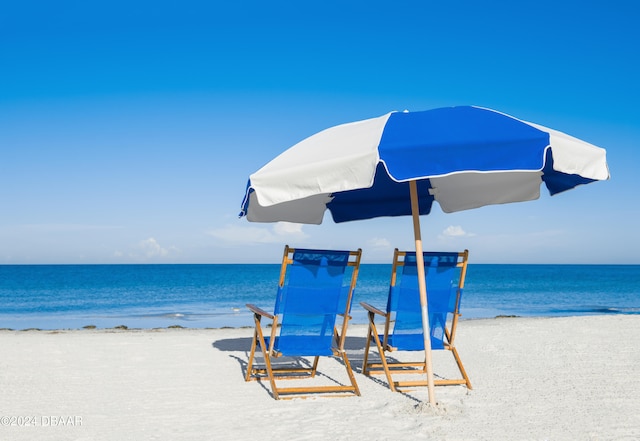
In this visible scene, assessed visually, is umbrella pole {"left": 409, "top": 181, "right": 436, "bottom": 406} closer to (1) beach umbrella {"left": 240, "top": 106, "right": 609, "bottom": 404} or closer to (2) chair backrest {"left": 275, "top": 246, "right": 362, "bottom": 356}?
(1) beach umbrella {"left": 240, "top": 106, "right": 609, "bottom": 404}

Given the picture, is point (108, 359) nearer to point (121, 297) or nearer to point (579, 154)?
point (579, 154)

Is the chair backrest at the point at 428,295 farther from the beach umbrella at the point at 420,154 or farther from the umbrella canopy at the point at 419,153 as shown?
the umbrella canopy at the point at 419,153

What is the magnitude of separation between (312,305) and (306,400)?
2.31ft

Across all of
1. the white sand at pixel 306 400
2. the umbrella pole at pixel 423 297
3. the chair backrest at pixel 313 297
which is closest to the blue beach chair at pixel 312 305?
the chair backrest at pixel 313 297

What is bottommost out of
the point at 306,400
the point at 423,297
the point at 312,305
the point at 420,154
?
the point at 306,400

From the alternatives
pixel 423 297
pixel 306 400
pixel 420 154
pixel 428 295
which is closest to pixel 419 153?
pixel 420 154

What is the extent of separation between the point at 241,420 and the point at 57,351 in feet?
13.0

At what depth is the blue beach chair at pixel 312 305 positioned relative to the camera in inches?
179

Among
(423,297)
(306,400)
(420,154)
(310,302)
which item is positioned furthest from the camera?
(310,302)

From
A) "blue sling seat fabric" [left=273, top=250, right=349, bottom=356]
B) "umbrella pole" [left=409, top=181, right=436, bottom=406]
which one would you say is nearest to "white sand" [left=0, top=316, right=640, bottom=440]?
"umbrella pole" [left=409, top=181, right=436, bottom=406]

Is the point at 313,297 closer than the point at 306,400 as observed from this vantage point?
No

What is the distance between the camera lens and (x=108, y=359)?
20.8 ft

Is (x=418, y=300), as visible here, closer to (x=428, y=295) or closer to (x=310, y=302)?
(x=428, y=295)

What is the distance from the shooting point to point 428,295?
15.6 ft
